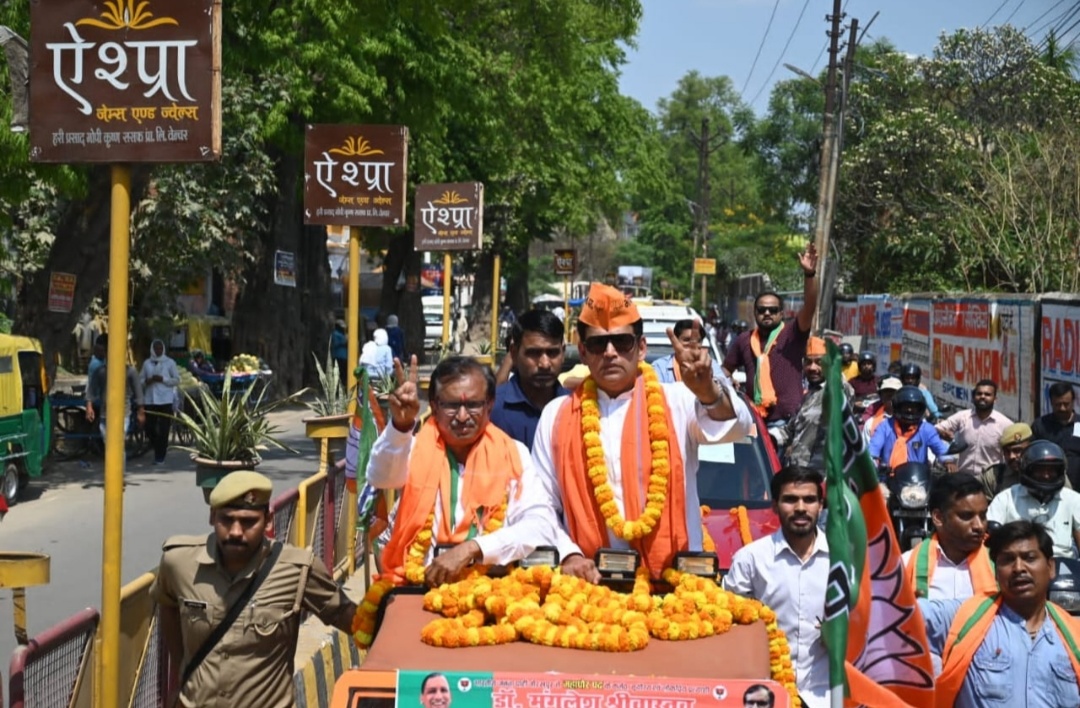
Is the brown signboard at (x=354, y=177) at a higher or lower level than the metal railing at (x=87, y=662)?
higher

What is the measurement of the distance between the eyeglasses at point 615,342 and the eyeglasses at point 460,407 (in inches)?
17.9

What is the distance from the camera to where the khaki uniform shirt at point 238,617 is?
5.10 meters

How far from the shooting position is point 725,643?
172 inches

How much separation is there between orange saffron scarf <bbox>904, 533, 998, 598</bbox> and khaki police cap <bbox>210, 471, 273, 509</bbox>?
249cm

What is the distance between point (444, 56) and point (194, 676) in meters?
20.0

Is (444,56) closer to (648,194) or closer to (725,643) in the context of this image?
(725,643)

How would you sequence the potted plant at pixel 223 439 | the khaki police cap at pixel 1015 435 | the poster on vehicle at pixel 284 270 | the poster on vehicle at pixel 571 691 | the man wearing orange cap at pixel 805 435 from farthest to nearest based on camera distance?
the poster on vehicle at pixel 284 270
the potted plant at pixel 223 439
the man wearing orange cap at pixel 805 435
the khaki police cap at pixel 1015 435
the poster on vehicle at pixel 571 691

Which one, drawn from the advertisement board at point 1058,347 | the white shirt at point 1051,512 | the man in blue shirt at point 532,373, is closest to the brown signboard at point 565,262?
the advertisement board at point 1058,347

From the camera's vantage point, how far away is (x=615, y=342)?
17.4 ft

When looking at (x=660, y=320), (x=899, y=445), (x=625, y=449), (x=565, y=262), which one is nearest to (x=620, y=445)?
(x=625, y=449)

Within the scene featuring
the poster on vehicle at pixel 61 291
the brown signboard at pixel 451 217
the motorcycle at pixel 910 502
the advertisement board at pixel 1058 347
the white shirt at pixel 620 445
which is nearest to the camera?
the white shirt at pixel 620 445

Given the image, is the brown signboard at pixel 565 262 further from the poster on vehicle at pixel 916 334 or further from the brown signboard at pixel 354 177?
the brown signboard at pixel 354 177

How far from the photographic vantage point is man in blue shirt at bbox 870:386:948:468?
11312 mm

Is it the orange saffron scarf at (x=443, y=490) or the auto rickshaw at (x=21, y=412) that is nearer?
the orange saffron scarf at (x=443, y=490)
